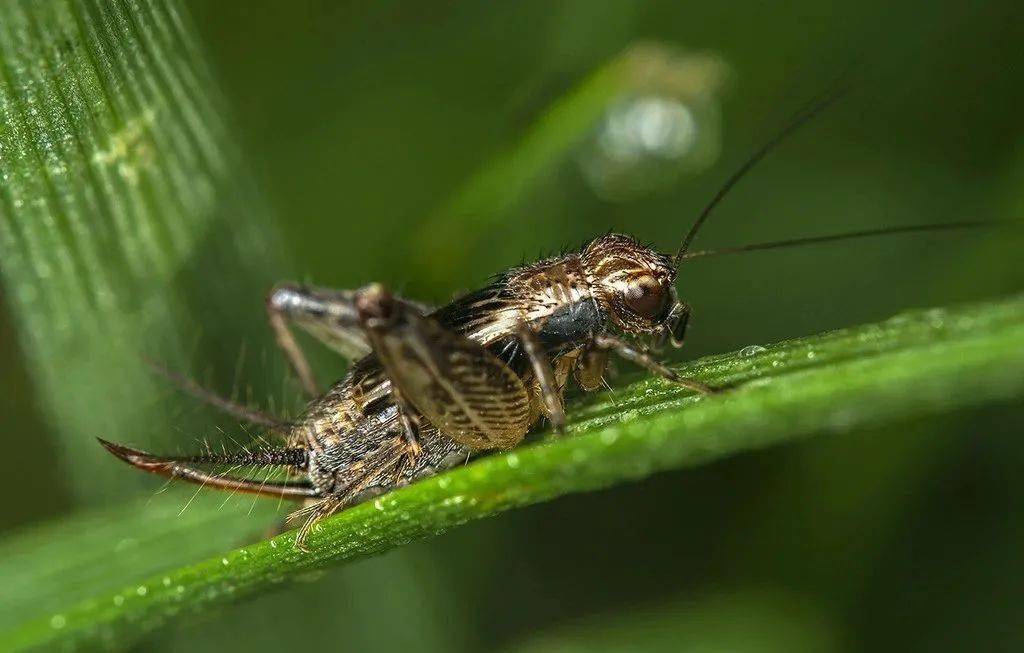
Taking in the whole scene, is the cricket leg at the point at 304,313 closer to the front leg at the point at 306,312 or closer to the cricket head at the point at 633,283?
the front leg at the point at 306,312

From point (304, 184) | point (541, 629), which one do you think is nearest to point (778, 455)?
point (541, 629)

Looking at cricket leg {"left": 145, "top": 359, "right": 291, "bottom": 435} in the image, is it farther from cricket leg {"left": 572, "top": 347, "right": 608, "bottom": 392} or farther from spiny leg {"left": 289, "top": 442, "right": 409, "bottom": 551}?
cricket leg {"left": 572, "top": 347, "right": 608, "bottom": 392}

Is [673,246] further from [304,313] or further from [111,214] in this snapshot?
[111,214]

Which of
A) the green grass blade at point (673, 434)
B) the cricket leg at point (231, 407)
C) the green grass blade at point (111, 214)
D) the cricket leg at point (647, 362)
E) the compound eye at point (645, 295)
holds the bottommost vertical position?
the green grass blade at point (673, 434)

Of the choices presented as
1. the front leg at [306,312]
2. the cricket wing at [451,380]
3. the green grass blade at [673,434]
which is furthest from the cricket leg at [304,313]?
the green grass blade at [673,434]

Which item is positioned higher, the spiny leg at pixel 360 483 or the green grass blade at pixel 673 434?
the spiny leg at pixel 360 483

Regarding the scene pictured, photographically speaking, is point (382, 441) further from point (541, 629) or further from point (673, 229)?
point (673, 229)
